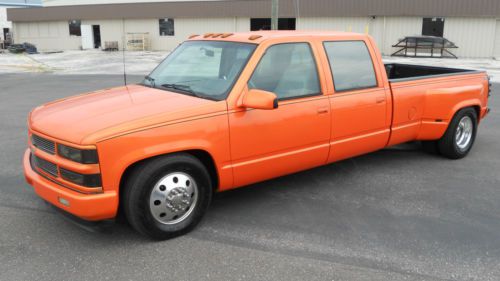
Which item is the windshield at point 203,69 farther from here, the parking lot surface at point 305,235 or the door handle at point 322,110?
the parking lot surface at point 305,235

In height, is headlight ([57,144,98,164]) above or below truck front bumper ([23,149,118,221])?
above

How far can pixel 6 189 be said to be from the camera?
517 cm

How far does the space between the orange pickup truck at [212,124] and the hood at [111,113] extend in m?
0.01

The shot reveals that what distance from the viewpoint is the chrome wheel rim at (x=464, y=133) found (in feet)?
21.1

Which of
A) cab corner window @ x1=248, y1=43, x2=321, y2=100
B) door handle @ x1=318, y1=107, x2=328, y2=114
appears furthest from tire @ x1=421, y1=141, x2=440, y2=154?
cab corner window @ x1=248, y1=43, x2=321, y2=100

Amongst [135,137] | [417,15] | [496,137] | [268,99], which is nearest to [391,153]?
[496,137]

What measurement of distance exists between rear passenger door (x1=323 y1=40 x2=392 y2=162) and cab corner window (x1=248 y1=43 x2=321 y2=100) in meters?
0.27

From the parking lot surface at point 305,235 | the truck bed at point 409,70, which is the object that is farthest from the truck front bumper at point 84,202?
the truck bed at point 409,70

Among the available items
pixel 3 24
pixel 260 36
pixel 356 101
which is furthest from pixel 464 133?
pixel 3 24

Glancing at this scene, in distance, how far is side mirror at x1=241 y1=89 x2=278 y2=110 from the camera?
3898mm

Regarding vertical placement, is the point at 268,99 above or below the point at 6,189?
above

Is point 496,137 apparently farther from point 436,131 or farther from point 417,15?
point 417,15

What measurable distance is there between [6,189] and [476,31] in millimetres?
30788

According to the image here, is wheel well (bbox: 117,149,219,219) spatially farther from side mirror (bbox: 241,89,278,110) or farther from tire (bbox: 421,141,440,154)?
tire (bbox: 421,141,440,154)
